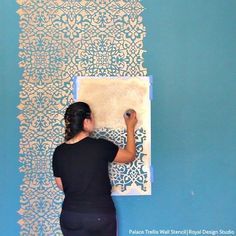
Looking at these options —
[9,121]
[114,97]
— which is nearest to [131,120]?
[114,97]

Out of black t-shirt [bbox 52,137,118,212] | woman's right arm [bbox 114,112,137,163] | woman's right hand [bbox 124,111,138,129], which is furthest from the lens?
woman's right hand [bbox 124,111,138,129]

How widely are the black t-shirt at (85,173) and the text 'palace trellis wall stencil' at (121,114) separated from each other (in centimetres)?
34

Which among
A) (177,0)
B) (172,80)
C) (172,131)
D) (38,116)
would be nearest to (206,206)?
(172,131)

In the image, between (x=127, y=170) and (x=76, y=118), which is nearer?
(x=76, y=118)

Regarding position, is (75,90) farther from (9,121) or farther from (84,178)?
(84,178)

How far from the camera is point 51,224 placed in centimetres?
192

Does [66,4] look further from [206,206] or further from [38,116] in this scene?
[206,206]

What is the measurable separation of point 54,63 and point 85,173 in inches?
31.7

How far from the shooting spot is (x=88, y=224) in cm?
152

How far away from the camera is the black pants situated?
152 cm

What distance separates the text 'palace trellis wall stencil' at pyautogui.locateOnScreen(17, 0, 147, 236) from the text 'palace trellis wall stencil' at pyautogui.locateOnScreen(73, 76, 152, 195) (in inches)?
2.3

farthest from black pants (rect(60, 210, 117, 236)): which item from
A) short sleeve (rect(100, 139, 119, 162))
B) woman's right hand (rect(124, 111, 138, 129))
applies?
woman's right hand (rect(124, 111, 138, 129))

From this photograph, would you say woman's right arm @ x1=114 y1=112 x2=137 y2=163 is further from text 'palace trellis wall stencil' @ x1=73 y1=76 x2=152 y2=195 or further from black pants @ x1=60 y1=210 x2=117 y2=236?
black pants @ x1=60 y1=210 x2=117 y2=236

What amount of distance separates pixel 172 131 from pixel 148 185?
0.39 metres
